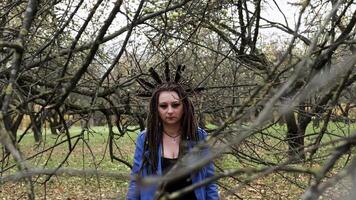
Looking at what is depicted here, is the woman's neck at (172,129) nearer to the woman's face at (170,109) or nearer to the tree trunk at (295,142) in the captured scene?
the woman's face at (170,109)

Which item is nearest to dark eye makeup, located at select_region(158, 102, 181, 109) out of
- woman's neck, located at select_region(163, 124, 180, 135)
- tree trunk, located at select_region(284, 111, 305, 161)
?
woman's neck, located at select_region(163, 124, 180, 135)

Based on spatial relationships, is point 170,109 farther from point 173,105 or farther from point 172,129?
point 172,129

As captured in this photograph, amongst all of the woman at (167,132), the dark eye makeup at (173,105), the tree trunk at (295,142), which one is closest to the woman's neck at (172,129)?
the woman at (167,132)

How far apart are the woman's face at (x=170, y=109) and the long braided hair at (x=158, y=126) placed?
0.13 feet

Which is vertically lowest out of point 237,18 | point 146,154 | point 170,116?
point 146,154

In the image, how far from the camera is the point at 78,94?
17.1 ft

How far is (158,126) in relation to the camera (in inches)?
131

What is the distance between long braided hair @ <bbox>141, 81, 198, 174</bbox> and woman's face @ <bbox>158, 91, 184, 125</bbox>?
40mm

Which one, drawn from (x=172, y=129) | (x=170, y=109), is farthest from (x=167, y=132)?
(x=170, y=109)

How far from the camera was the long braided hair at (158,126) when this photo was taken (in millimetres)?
3217

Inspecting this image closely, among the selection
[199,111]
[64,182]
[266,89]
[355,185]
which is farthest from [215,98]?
[64,182]

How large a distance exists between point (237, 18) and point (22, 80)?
7.40 feet

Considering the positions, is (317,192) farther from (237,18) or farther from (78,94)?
(237,18)

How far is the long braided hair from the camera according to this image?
10.6 ft
